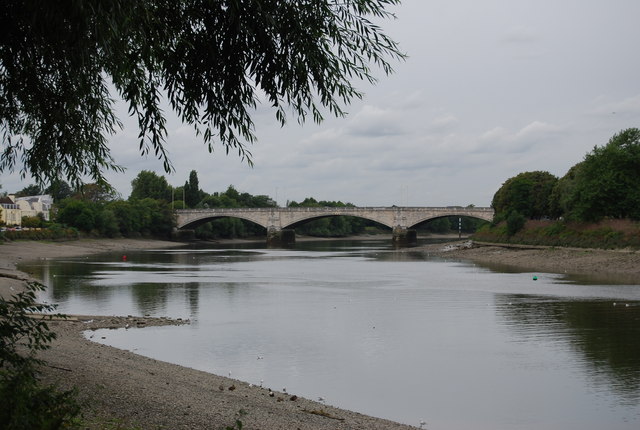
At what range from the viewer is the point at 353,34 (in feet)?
29.5

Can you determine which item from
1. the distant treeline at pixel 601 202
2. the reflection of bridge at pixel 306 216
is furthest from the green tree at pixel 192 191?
Result: the distant treeline at pixel 601 202

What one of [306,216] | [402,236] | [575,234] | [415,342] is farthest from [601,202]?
[306,216]

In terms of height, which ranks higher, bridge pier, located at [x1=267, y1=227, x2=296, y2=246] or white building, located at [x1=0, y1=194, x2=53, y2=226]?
white building, located at [x1=0, y1=194, x2=53, y2=226]

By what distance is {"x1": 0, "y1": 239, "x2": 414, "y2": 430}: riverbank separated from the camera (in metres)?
9.73

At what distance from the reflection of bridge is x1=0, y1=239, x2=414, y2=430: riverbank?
94261 millimetres

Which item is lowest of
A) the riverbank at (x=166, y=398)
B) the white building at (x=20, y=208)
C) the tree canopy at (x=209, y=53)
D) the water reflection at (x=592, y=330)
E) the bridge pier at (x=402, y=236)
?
the water reflection at (x=592, y=330)

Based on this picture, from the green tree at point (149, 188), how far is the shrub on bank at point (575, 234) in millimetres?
79003

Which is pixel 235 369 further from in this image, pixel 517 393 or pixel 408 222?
pixel 408 222

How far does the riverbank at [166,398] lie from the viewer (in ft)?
31.9

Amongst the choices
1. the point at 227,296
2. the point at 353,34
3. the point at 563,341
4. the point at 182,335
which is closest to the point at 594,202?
the point at 227,296

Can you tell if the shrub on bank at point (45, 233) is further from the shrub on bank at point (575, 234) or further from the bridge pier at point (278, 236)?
the shrub on bank at point (575, 234)

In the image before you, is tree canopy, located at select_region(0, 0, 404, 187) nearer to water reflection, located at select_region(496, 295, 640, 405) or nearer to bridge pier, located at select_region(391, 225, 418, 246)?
water reflection, located at select_region(496, 295, 640, 405)

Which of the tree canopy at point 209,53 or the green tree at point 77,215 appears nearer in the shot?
the tree canopy at point 209,53

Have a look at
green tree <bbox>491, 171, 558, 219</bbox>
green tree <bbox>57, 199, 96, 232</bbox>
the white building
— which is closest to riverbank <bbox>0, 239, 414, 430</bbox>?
green tree <bbox>491, 171, 558, 219</bbox>
